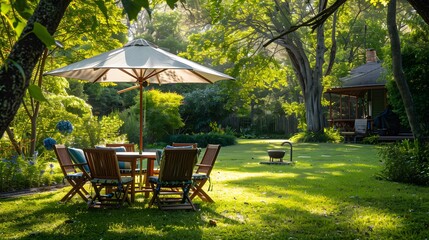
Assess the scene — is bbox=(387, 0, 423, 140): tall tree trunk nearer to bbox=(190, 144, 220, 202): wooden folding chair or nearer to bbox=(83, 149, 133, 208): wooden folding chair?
bbox=(190, 144, 220, 202): wooden folding chair

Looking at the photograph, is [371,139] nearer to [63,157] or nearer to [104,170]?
[63,157]

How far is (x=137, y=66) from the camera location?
695cm

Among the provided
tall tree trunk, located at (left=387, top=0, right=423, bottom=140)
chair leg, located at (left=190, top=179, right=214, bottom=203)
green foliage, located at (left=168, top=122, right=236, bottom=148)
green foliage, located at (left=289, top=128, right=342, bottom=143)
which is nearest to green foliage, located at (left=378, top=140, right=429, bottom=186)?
tall tree trunk, located at (left=387, top=0, right=423, bottom=140)

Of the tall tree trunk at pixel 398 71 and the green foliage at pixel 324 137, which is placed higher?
the tall tree trunk at pixel 398 71

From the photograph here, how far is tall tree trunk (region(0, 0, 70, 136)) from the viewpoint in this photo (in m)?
2.39

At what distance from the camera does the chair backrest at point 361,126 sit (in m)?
23.8

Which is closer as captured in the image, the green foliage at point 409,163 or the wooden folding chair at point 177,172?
the wooden folding chair at point 177,172

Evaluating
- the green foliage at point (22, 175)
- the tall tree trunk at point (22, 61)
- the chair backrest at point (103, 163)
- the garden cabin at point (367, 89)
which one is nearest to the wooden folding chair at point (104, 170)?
the chair backrest at point (103, 163)

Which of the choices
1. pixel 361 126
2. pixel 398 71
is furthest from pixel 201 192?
pixel 361 126

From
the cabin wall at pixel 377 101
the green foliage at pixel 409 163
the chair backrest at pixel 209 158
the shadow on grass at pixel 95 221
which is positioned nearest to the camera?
the shadow on grass at pixel 95 221

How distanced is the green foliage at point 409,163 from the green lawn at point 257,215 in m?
0.32

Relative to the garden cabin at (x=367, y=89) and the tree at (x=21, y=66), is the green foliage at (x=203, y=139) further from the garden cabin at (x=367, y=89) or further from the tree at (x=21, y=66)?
the tree at (x=21, y=66)

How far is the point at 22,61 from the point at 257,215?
4.50m

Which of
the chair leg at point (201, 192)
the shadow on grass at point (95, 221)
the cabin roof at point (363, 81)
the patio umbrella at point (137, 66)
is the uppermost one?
the cabin roof at point (363, 81)
